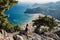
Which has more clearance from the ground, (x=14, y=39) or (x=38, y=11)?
(x=14, y=39)

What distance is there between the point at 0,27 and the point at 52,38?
358 inches

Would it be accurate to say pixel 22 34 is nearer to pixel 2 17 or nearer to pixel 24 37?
pixel 24 37

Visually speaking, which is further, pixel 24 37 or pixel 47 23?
pixel 47 23

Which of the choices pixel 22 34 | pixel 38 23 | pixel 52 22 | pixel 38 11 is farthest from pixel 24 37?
pixel 38 11

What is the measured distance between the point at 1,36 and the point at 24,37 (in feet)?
13.8

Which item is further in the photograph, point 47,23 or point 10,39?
point 47,23

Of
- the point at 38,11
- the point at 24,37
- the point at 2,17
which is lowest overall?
the point at 38,11

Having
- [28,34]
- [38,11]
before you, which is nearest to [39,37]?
[28,34]

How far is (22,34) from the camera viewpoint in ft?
102

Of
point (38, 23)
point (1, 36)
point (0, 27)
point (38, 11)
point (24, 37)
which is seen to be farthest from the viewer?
point (38, 11)

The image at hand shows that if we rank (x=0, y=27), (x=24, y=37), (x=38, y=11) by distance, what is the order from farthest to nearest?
(x=38, y=11) < (x=0, y=27) < (x=24, y=37)

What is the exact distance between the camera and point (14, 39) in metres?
29.3

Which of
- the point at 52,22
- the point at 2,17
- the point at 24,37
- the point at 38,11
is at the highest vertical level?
the point at 2,17

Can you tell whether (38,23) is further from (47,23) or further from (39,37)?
(39,37)
